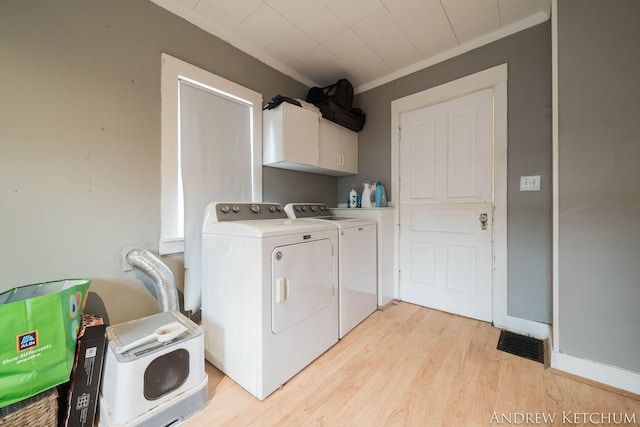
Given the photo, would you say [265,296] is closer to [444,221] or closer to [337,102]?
[444,221]

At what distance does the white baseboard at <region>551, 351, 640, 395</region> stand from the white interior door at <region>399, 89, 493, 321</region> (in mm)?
636

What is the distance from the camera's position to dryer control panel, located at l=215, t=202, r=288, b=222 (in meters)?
1.63

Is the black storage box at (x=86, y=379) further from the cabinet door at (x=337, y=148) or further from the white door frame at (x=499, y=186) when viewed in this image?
the white door frame at (x=499, y=186)

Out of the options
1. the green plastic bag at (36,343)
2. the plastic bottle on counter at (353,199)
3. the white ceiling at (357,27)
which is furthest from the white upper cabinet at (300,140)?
the green plastic bag at (36,343)

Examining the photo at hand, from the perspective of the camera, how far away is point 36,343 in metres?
0.93

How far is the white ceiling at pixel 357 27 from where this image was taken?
1677 millimetres

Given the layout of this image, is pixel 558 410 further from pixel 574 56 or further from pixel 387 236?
pixel 574 56

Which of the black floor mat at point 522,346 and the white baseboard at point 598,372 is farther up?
the white baseboard at point 598,372

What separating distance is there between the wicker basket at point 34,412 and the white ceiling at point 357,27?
2.24 meters

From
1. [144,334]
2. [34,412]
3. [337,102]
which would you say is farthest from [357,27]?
[34,412]

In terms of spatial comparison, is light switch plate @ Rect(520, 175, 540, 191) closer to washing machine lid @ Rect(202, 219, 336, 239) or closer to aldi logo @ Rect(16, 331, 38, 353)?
washing machine lid @ Rect(202, 219, 336, 239)

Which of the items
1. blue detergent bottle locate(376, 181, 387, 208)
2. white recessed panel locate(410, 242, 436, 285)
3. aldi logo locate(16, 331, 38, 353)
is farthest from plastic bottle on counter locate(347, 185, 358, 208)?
aldi logo locate(16, 331, 38, 353)

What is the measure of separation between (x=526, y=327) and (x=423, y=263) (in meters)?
0.88

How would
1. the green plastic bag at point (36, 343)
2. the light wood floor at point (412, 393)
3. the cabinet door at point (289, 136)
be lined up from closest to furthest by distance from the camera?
the green plastic bag at point (36, 343), the light wood floor at point (412, 393), the cabinet door at point (289, 136)
